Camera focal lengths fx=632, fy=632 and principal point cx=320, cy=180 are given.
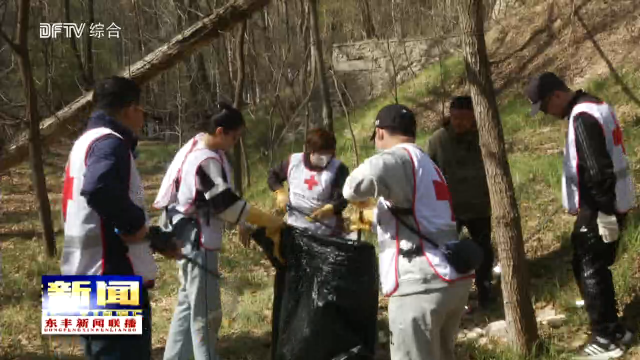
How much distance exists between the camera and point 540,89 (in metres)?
3.95

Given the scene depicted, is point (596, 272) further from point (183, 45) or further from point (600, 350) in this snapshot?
point (183, 45)

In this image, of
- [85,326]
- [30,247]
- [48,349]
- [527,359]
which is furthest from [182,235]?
[30,247]

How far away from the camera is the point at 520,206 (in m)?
6.66

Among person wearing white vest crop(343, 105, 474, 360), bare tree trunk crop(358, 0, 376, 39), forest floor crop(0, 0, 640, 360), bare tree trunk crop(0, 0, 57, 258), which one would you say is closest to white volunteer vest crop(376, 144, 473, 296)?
person wearing white vest crop(343, 105, 474, 360)

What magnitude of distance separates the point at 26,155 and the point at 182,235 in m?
4.87

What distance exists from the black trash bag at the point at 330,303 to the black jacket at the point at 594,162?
1.49m

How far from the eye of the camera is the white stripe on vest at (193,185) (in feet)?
11.9

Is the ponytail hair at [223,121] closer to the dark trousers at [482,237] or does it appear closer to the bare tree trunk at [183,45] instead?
the dark trousers at [482,237]

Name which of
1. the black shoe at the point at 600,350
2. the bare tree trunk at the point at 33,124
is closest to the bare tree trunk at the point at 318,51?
the bare tree trunk at the point at 33,124

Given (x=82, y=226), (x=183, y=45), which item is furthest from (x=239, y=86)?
(x=82, y=226)

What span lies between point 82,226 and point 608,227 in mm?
2982

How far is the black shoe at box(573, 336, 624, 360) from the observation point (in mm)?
3963

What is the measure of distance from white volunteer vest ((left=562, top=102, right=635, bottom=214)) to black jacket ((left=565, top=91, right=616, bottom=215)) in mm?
33

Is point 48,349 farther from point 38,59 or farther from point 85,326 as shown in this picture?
point 38,59
